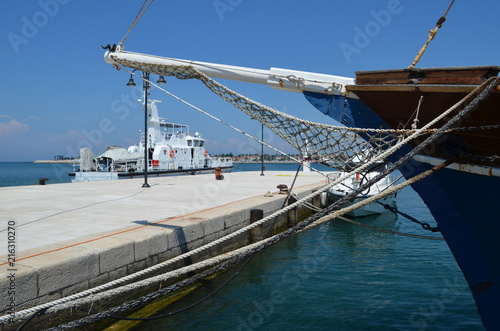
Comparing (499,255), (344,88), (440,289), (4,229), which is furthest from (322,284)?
(4,229)

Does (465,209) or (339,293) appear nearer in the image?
(465,209)

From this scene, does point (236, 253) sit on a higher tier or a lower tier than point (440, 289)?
higher

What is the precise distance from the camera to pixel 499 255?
4.25 meters

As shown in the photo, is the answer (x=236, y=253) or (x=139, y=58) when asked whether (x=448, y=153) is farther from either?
(x=139, y=58)

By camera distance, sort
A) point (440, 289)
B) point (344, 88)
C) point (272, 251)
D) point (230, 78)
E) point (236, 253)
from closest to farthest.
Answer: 1. point (236, 253)
2. point (344, 88)
3. point (230, 78)
4. point (440, 289)
5. point (272, 251)

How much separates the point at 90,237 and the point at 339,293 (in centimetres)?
476

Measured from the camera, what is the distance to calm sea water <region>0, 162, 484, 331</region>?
6.12m

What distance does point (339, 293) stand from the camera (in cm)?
734

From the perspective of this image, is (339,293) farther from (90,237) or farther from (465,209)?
(90,237)

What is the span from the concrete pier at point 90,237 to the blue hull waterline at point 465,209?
3.72 m

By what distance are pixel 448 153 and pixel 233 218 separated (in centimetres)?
583
